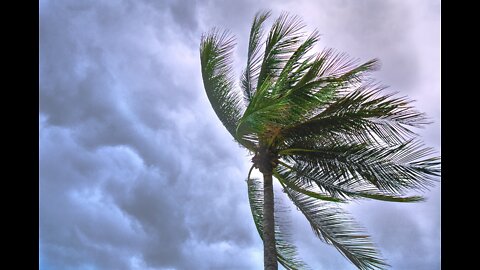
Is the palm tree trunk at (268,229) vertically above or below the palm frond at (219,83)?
below

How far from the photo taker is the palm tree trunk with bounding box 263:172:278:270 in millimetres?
11148

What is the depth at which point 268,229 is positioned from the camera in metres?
11.4

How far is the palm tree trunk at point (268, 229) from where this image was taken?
11148 mm

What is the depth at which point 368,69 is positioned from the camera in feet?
34.1

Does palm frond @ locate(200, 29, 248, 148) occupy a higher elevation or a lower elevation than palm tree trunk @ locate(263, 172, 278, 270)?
higher
